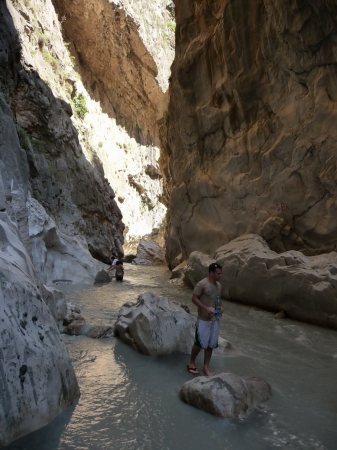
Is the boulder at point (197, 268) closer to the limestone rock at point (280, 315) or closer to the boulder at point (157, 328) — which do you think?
the limestone rock at point (280, 315)

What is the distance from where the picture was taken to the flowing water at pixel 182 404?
3027 millimetres

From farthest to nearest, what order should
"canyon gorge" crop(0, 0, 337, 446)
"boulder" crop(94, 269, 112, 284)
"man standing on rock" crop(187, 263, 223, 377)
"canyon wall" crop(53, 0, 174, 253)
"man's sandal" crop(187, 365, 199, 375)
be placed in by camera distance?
"canyon wall" crop(53, 0, 174, 253), "boulder" crop(94, 269, 112, 284), "man's sandal" crop(187, 365, 199, 375), "man standing on rock" crop(187, 263, 223, 377), "canyon gorge" crop(0, 0, 337, 446)

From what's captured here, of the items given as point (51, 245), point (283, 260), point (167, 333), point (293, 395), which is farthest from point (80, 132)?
point (293, 395)

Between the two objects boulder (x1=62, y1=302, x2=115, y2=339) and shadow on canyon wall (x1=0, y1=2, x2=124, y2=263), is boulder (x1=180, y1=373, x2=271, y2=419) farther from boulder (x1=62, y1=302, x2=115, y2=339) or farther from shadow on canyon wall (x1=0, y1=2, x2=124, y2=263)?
shadow on canyon wall (x1=0, y1=2, x2=124, y2=263)

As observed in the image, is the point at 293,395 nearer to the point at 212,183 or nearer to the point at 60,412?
the point at 60,412

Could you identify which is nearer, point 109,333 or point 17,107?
point 109,333

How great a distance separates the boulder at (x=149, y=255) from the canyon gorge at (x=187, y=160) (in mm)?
3184

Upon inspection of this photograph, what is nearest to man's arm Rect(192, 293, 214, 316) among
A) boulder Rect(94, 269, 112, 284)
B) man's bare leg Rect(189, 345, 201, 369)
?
man's bare leg Rect(189, 345, 201, 369)

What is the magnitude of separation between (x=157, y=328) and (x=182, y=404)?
172 cm

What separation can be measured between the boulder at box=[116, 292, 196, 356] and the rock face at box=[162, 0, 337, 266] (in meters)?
5.41

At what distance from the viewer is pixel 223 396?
11.7 ft

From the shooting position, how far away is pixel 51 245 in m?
13.4

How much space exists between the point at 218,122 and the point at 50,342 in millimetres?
11156

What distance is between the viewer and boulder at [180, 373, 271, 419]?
349 centimetres
